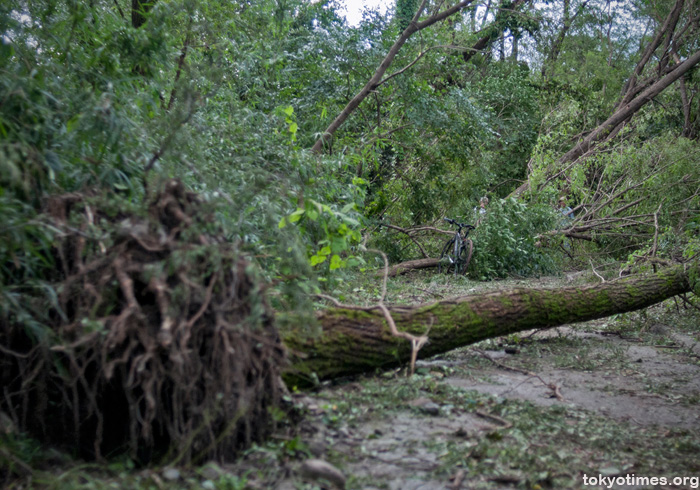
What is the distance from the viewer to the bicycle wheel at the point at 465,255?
28.8 feet

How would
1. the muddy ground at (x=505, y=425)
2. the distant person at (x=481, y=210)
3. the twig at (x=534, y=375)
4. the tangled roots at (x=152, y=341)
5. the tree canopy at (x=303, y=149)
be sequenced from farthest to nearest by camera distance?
1. the distant person at (x=481, y=210)
2. the twig at (x=534, y=375)
3. the tree canopy at (x=303, y=149)
4. the muddy ground at (x=505, y=425)
5. the tangled roots at (x=152, y=341)

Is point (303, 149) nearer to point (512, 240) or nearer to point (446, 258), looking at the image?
point (446, 258)

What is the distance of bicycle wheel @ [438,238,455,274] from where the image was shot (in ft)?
29.7

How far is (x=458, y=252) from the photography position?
8812 millimetres

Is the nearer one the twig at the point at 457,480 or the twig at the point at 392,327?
the twig at the point at 457,480

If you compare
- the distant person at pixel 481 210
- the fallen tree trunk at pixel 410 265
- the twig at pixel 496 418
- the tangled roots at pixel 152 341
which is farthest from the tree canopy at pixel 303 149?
the twig at pixel 496 418

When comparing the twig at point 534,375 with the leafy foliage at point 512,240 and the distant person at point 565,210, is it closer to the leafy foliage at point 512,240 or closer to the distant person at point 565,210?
the leafy foliage at point 512,240

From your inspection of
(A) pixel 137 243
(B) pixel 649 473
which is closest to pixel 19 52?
(A) pixel 137 243

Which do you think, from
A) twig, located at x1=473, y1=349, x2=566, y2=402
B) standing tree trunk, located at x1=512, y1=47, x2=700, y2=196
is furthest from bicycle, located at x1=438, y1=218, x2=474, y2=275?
twig, located at x1=473, y1=349, x2=566, y2=402

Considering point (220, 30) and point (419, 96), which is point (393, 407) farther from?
point (419, 96)

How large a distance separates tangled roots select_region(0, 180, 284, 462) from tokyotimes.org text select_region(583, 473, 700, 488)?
4.36 feet

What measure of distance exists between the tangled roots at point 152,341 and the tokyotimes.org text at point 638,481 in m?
1.33

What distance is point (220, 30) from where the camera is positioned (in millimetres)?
7043

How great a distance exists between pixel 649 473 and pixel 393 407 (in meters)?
1.16
